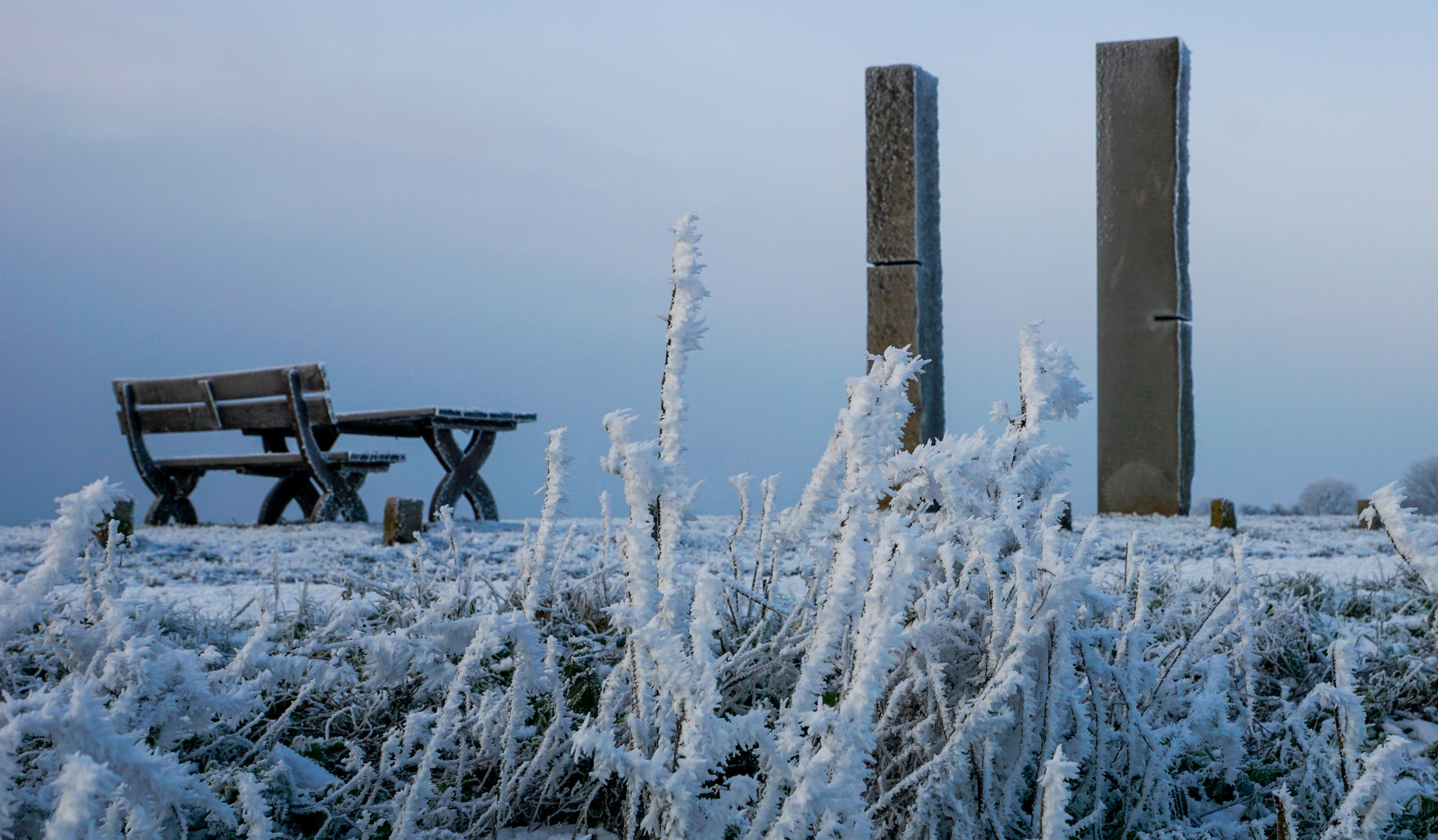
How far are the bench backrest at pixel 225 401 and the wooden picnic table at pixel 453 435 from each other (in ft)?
1.02

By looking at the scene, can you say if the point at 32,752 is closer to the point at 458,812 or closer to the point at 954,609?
the point at 458,812

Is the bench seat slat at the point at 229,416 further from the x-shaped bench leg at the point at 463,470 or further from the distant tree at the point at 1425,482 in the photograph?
the distant tree at the point at 1425,482

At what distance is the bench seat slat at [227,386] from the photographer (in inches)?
277

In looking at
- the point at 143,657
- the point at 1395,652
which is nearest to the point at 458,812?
the point at 143,657

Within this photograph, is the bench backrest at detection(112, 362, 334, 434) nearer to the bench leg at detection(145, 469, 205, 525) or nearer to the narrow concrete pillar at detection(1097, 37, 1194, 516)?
the bench leg at detection(145, 469, 205, 525)

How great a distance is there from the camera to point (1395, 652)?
7.50 ft

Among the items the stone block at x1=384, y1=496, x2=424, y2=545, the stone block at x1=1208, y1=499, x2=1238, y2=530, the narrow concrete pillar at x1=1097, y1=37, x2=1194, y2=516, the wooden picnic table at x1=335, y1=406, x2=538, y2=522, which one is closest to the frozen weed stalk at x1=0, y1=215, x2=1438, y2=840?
the stone block at x1=384, y1=496, x2=424, y2=545

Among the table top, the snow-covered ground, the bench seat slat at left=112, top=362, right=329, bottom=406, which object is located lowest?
the snow-covered ground

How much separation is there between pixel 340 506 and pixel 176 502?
1660 millimetres

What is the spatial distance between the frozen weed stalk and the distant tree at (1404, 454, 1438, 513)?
283 inches

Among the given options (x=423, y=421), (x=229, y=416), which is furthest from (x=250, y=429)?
(x=423, y=421)

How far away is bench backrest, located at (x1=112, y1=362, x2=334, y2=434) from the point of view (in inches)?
278

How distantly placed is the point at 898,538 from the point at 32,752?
3.86ft

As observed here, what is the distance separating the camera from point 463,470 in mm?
7324
